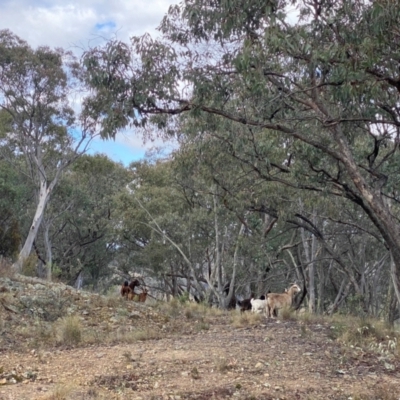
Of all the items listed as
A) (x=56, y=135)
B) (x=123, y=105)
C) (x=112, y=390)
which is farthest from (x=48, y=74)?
(x=112, y=390)

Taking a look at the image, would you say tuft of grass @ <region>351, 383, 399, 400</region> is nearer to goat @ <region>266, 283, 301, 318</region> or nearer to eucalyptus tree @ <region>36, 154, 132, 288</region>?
goat @ <region>266, 283, 301, 318</region>

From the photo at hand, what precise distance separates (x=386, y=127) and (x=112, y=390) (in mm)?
7077

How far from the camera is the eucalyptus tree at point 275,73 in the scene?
7.40m

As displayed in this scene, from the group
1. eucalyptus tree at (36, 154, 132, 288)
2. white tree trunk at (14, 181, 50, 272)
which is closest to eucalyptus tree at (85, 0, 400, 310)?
Answer: white tree trunk at (14, 181, 50, 272)

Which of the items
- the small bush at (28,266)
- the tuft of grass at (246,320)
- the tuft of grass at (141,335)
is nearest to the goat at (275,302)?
the tuft of grass at (246,320)

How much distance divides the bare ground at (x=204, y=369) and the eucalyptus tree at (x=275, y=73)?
192 cm

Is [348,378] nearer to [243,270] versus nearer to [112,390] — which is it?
→ [112,390]

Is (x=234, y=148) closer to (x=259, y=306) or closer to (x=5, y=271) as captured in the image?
(x=259, y=306)

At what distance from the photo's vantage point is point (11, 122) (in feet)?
84.4

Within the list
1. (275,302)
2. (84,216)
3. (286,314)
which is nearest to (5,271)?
(275,302)

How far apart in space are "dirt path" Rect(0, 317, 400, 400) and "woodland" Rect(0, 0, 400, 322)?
1.90 m

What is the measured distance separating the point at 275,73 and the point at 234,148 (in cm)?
291

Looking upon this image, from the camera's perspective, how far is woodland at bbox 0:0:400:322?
7.84 meters

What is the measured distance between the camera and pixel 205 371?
6.84 metres
